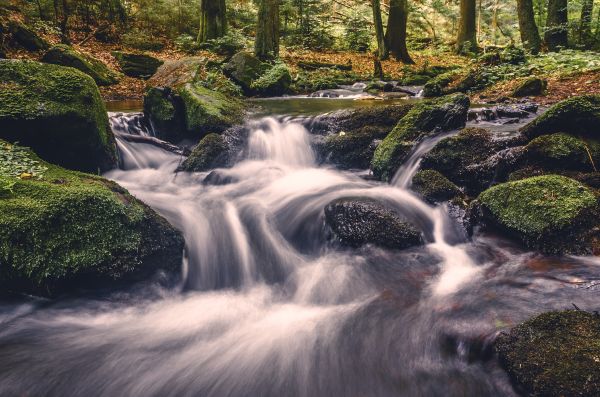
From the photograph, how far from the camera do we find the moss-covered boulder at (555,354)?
2.31m

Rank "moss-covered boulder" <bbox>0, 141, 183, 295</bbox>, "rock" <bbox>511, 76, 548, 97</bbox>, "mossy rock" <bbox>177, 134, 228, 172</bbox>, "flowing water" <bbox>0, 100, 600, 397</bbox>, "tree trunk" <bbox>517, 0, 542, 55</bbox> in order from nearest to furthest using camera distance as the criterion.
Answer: "flowing water" <bbox>0, 100, 600, 397</bbox>
"moss-covered boulder" <bbox>0, 141, 183, 295</bbox>
"mossy rock" <bbox>177, 134, 228, 172</bbox>
"rock" <bbox>511, 76, 548, 97</bbox>
"tree trunk" <bbox>517, 0, 542, 55</bbox>

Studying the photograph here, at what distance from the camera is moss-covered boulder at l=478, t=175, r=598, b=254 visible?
3967 millimetres

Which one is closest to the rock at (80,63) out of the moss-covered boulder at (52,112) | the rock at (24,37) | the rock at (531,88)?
the rock at (24,37)

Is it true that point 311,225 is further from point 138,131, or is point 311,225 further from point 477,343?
point 138,131

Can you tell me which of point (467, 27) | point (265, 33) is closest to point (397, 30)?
point (467, 27)

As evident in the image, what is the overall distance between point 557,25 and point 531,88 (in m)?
5.92

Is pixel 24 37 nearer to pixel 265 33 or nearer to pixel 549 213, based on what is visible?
pixel 265 33

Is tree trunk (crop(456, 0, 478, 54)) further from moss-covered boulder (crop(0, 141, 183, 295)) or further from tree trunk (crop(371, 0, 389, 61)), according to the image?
moss-covered boulder (crop(0, 141, 183, 295))

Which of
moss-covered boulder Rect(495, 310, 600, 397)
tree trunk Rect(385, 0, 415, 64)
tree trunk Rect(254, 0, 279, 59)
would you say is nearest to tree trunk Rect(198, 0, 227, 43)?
tree trunk Rect(254, 0, 279, 59)

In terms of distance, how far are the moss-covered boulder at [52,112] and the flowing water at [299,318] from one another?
5.64 ft

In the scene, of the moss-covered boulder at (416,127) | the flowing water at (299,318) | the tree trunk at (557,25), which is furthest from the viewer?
the tree trunk at (557,25)

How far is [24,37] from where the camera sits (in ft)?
40.6

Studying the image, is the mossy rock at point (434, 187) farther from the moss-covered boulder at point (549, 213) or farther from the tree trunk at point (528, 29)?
the tree trunk at point (528, 29)

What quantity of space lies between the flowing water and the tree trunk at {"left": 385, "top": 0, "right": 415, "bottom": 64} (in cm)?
1602
